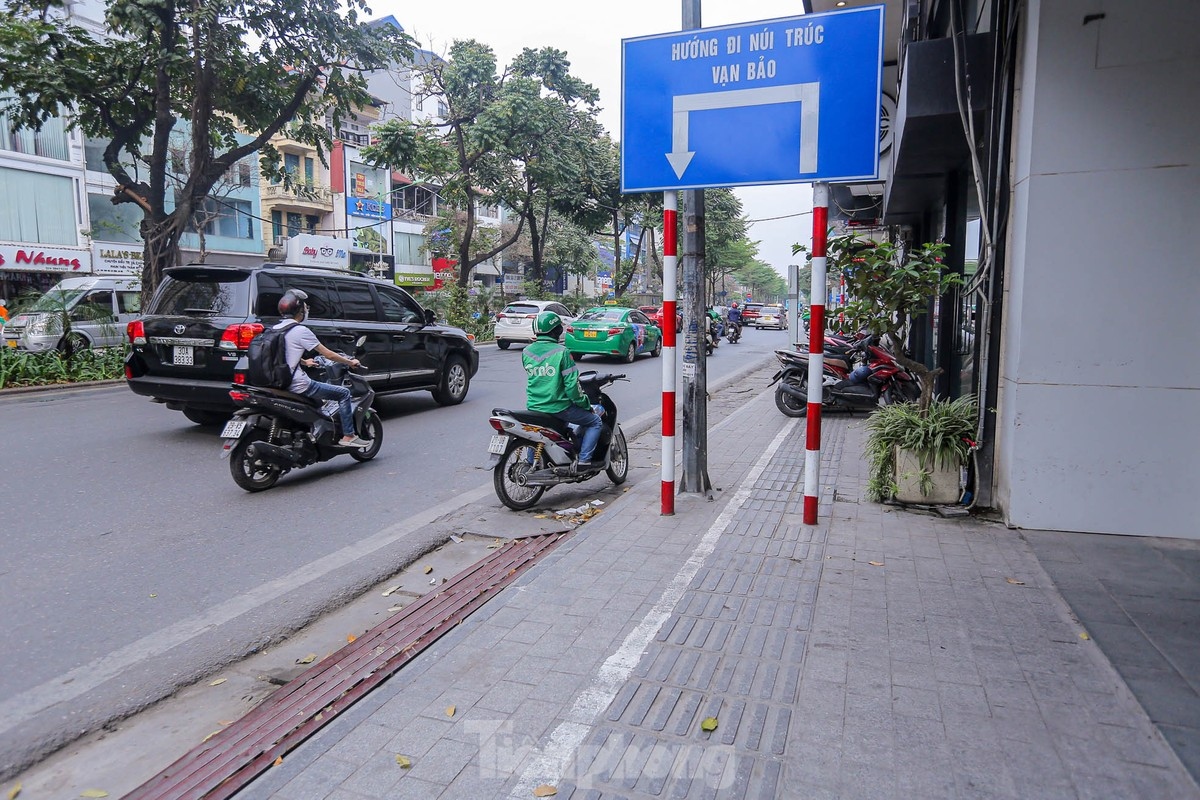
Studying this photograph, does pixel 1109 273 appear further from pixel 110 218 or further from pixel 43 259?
pixel 110 218

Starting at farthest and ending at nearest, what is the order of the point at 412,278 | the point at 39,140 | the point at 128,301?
the point at 412,278, the point at 39,140, the point at 128,301

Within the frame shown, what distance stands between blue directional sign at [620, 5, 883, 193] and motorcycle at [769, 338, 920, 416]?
565 cm

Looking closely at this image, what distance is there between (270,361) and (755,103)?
4414 millimetres

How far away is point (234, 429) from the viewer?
6.30 metres

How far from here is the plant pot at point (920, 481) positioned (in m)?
5.87

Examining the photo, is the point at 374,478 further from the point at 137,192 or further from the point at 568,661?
the point at 137,192

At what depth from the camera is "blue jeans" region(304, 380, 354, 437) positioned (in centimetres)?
696

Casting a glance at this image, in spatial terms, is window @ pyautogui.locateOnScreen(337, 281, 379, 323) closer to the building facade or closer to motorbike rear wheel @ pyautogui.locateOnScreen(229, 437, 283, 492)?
motorbike rear wheel @ pyautogui.locateOnScreen(229, 437, 283, 492)

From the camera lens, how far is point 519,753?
2.79 m

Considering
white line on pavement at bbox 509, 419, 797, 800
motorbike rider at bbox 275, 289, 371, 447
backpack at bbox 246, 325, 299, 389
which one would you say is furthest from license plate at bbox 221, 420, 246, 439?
white line on pavement at bbox 509, 419, 797, 800

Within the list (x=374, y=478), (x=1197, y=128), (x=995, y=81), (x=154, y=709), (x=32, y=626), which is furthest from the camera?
(x=374, y=478)

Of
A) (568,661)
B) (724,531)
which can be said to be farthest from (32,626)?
(724,531)

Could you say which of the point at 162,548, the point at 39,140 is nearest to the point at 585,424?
the point at 162,548

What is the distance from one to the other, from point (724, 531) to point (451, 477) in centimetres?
291
